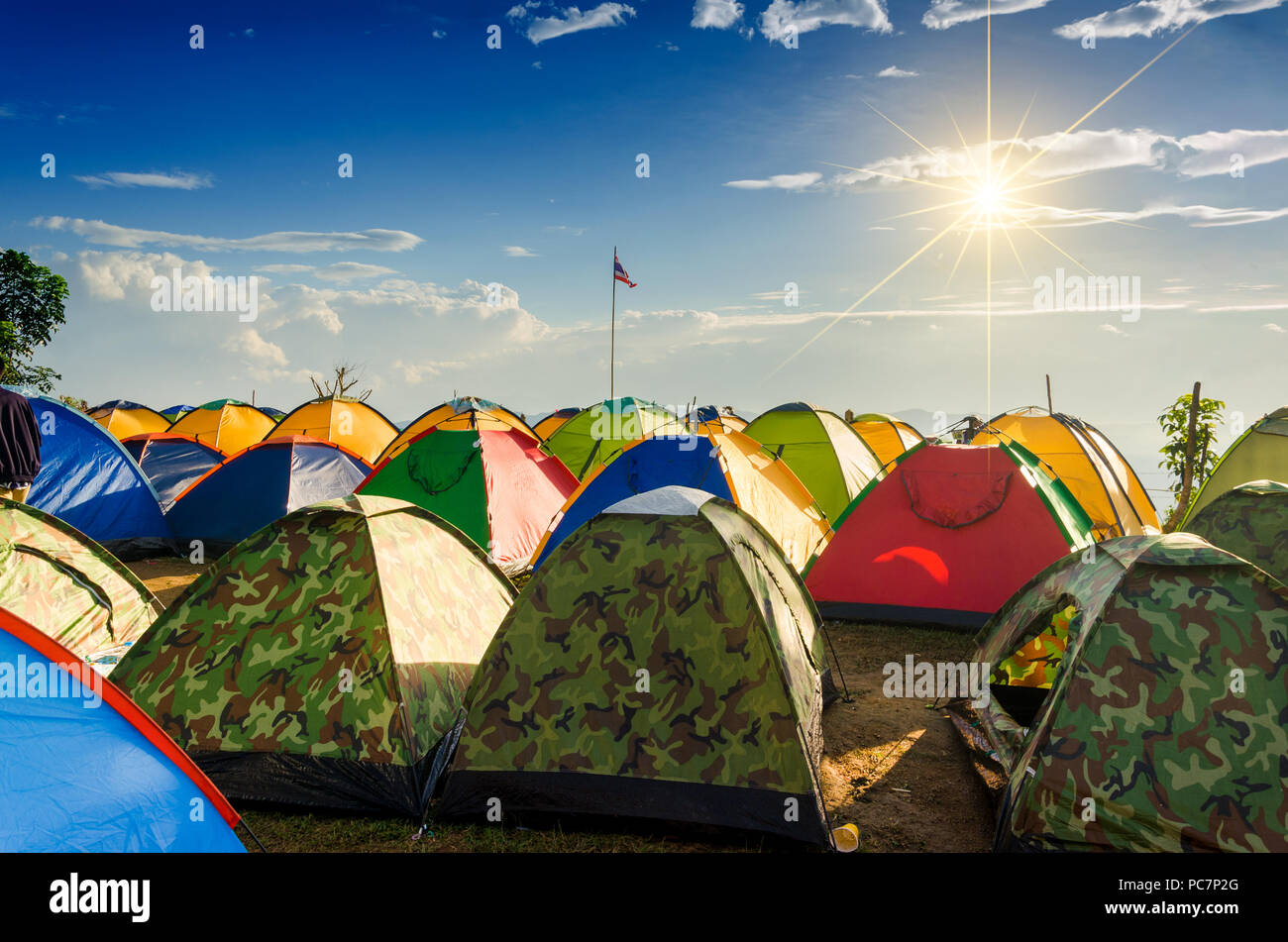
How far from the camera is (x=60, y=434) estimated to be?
12.0m

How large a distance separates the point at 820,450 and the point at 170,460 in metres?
12.0

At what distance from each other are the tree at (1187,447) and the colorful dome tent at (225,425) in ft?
73.7

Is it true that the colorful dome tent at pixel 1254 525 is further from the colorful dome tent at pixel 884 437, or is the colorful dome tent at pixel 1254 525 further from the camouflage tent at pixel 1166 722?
the colorful dome tent at pixel 884 437

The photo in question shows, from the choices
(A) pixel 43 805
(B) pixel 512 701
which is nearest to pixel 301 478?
(B) pixel 512 701

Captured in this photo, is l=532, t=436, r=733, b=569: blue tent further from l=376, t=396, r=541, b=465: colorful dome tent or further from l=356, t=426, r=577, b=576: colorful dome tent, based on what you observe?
l=376, t=396, r=541, b=465: colorful dome tent

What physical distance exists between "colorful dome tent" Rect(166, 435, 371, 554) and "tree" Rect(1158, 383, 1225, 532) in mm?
15249

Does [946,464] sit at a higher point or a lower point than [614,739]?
higher

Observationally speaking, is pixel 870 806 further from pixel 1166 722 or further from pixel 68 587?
pixel 68 587

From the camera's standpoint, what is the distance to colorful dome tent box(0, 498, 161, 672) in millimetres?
6605

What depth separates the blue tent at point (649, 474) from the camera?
31.7 ft

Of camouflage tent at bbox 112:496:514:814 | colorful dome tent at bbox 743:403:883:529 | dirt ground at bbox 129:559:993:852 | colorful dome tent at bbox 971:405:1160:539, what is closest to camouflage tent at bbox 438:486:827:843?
dirt ground at bbox 129:559:993:852
